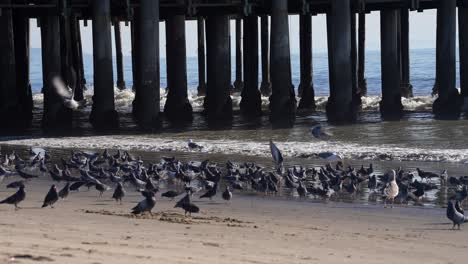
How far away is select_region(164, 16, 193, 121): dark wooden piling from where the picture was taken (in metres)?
30.3

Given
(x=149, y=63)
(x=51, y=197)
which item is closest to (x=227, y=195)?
(x=51, y=197)

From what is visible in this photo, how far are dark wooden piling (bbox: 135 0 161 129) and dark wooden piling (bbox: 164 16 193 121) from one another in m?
3.29

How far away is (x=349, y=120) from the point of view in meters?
27.8

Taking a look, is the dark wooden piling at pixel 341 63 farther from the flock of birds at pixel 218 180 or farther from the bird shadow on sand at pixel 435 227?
the bird shadow on sand at pixel 435 227

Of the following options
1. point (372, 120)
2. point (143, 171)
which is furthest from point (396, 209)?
point (372, 120)

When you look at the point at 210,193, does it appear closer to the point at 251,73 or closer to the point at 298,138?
the point at 298,138

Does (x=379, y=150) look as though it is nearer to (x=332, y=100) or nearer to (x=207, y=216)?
(x=332, y=100)

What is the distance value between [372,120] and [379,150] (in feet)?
26.6

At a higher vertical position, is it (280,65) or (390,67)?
(280,65)

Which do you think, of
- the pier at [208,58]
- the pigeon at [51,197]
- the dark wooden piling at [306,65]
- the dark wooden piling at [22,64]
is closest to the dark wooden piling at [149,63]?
the pier at [208,58]

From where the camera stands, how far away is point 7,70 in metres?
28.6

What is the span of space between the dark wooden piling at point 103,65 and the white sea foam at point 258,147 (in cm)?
86

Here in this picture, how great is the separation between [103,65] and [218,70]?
180 inches

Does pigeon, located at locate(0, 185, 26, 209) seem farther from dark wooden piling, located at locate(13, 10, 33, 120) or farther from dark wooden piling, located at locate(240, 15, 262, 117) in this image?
dark wooden piling, located at locate(240, 15, 262, 117)
